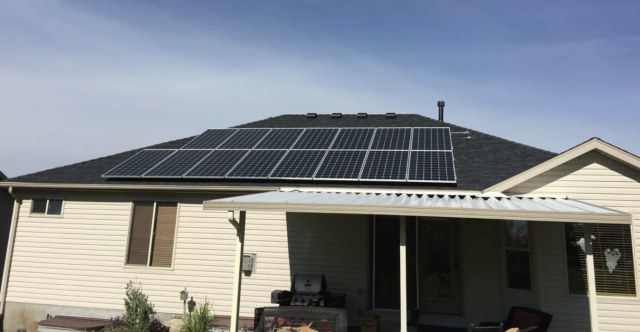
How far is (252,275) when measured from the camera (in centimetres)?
852

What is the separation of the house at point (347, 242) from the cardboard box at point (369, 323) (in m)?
0.61

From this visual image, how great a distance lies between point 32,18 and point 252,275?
9.59 meters

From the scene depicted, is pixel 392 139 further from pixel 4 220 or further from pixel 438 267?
pixel 4 220

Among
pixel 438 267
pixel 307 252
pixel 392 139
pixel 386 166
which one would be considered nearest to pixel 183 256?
pixel 307 252

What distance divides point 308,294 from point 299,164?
323cm

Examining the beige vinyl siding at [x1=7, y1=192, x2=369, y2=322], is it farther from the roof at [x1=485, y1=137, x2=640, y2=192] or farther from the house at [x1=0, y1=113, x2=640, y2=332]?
the roof at [x1=485, y1=137, x2=640, y2=192]

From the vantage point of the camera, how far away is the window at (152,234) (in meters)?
8.92

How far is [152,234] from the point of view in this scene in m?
8.98

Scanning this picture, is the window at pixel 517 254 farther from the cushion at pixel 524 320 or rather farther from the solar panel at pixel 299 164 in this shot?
the solar panel at pixel 299 164

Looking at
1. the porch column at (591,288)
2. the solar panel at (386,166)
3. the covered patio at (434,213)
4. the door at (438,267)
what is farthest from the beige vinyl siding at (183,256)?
the porch column at (591,288)

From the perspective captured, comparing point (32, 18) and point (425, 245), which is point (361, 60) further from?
point (32, 18)

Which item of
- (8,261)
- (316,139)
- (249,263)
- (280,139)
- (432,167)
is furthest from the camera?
(280,139)

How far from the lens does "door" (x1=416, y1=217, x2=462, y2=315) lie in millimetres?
→ 8219

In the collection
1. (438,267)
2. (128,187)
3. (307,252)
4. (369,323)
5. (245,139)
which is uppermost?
(245,139)
